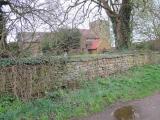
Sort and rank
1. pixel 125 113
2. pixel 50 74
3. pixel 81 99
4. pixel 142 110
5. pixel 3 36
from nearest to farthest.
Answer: pixel 125 113, pixel 142 110, pixel 81 99, pixel 50 74, pixel 3 36

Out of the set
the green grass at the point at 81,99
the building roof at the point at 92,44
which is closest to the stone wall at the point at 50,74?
the green grass at the point at 81,99

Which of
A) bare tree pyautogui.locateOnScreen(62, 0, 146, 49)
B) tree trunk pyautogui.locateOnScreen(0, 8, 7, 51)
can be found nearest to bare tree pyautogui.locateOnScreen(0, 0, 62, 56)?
tree trunk pyautogui.locateOnScreen(0, 8, 7, 51)

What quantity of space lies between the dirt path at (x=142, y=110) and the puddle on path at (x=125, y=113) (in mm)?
111

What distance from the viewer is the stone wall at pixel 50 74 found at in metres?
11.5

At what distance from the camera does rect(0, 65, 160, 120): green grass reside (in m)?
10.1

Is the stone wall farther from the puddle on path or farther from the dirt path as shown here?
the puddle on path

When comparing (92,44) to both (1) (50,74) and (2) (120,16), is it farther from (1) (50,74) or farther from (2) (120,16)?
(1) (50,74)

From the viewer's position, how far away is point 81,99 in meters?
11.8

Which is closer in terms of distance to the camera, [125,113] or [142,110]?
[125,113]

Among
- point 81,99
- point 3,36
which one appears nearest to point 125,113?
point 81,99

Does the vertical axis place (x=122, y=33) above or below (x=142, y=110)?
above

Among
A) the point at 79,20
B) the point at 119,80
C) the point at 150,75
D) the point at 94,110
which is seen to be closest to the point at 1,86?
the point at 94,110

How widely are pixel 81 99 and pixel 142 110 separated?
2351mm

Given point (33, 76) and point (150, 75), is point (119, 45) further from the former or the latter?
point (33, 76)
